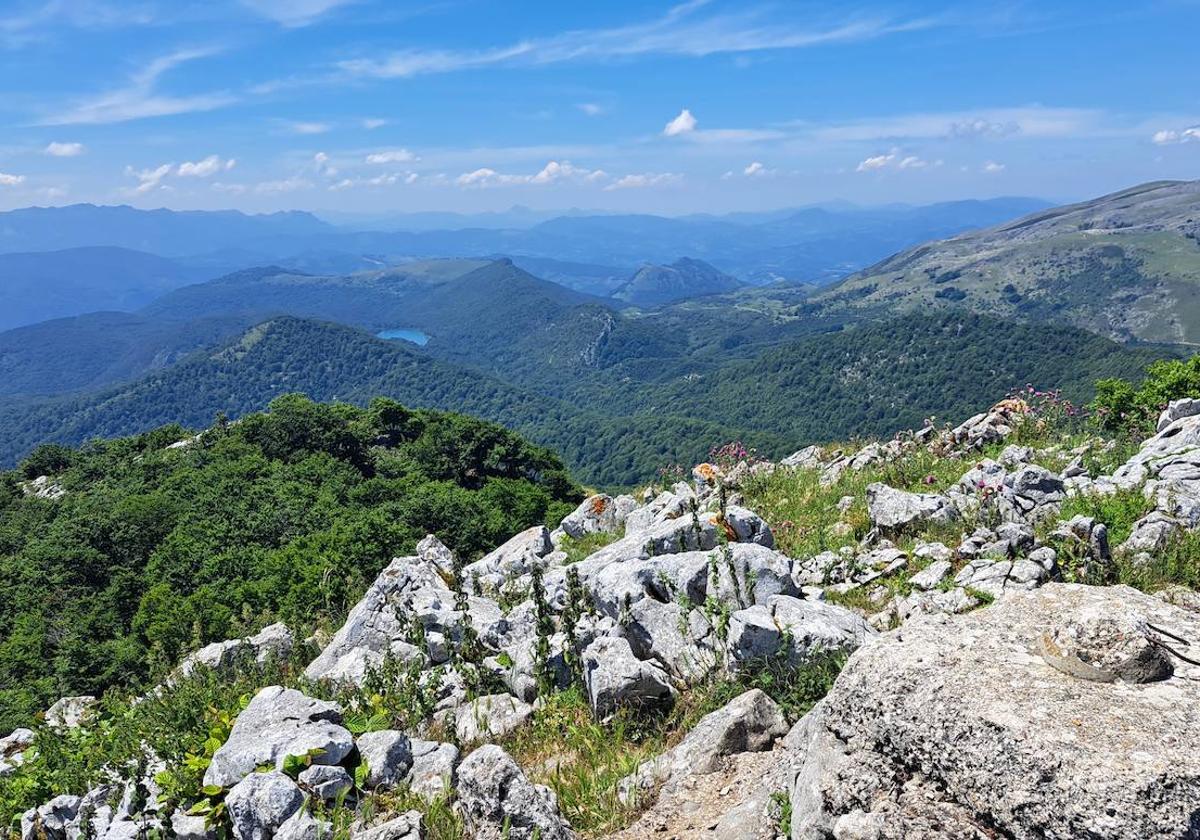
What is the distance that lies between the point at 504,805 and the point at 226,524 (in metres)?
30.7

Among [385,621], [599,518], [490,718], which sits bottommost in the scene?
[599,518]

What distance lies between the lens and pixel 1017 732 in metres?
3.71

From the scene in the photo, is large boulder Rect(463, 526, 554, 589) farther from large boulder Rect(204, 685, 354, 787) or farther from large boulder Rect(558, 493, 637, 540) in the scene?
large boulder Rect(204, 685, 354, 787)

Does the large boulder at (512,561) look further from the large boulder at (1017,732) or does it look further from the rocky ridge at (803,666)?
the large boulder at (1017,732)

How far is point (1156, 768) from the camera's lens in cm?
331

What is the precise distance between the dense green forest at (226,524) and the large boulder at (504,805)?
959 cm

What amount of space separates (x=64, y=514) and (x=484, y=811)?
4904 centimetres

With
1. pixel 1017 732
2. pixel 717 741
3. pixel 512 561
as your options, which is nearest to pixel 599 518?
pixel 512 561

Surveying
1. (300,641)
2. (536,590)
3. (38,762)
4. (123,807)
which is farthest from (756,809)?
(38,762)

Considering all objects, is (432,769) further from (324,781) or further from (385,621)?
(385,621)

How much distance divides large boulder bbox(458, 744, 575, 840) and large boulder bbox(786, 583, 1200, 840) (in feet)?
6.13

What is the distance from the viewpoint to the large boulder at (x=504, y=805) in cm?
510

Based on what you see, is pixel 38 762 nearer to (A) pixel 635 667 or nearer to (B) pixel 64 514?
(A) pixel 635 667

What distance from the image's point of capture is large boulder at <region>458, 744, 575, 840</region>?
510 cm
